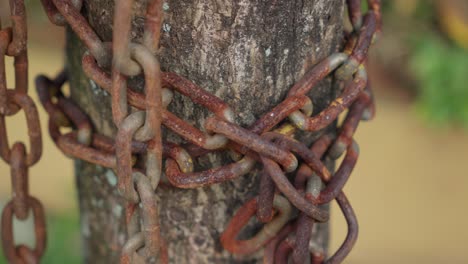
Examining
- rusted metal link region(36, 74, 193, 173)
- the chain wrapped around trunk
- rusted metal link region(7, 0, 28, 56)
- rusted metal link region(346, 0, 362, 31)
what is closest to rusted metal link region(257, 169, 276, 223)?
the chain wrapped around trunk

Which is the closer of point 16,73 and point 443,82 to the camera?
point 16,73

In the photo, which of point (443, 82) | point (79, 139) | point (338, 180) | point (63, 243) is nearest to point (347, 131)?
point (338, 180)

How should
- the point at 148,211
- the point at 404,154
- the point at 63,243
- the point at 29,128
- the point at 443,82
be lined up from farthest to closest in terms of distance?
the point at 443,82
the point at 404,154
the point at 63,243
the point at 29,128
the point at 148,211

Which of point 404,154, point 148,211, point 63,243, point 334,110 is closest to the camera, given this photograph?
point 148,211

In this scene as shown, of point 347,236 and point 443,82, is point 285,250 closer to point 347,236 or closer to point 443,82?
Answer: point 347,236

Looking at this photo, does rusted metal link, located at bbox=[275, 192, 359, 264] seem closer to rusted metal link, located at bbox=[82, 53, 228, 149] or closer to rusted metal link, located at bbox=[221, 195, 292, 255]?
rusted metal link, located at bbox=[221, 195, 292, 255]

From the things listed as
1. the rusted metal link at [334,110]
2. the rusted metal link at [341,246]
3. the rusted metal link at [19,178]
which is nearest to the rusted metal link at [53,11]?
the rusted metal link at [19,178]

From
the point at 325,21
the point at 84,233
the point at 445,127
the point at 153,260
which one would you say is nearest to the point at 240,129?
the point at 325,21
